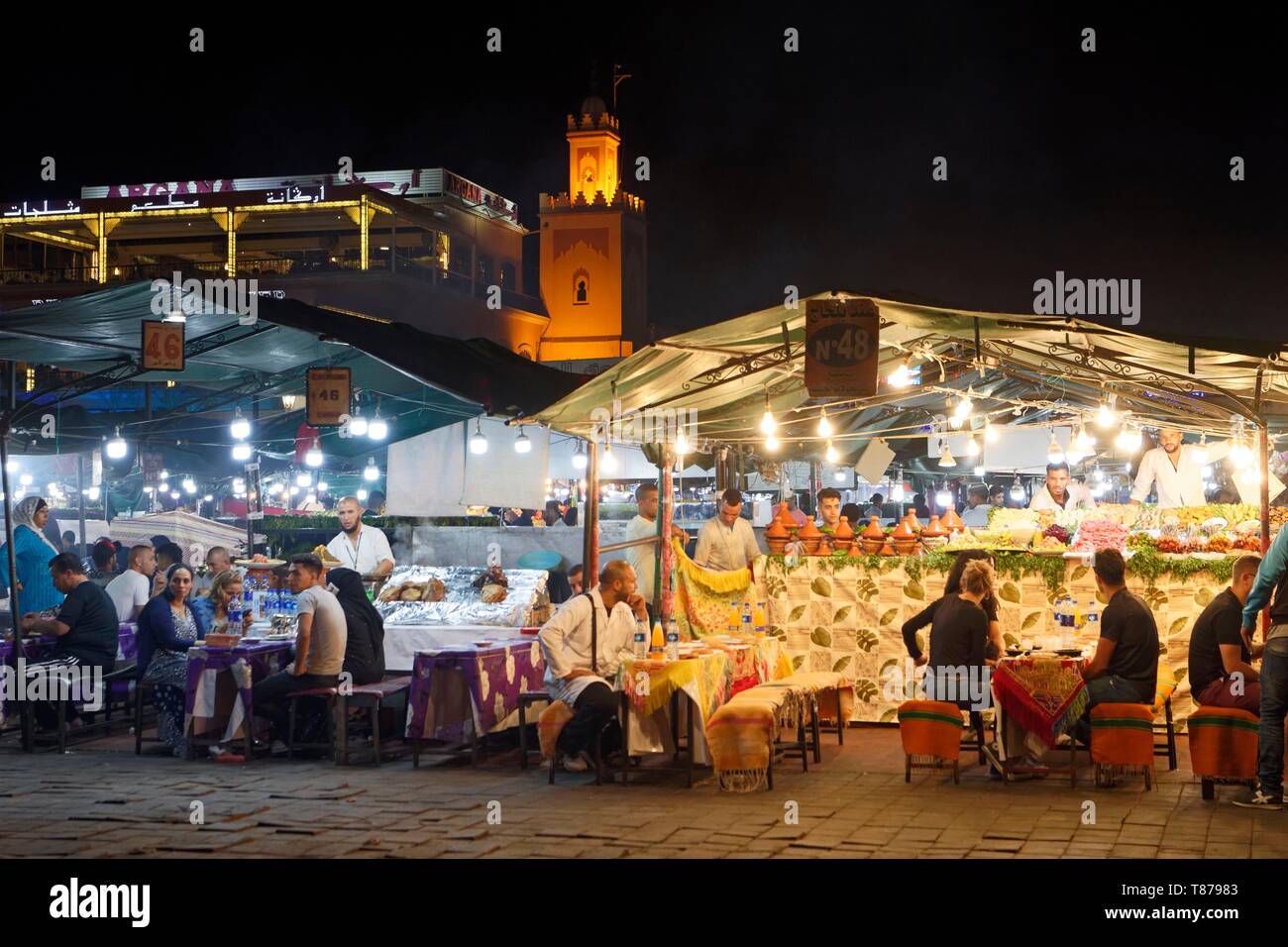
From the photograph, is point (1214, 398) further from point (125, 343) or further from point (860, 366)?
point (125, 343)

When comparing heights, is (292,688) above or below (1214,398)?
below

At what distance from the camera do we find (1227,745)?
798 cm

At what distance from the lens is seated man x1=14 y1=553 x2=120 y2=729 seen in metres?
11.1

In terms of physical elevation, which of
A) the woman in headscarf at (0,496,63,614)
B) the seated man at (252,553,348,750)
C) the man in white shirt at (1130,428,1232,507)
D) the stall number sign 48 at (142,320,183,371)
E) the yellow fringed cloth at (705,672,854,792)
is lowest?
the yellow fringed cloth at (705,672,854,792)

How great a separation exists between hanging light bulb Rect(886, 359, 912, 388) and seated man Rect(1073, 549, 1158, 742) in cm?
322

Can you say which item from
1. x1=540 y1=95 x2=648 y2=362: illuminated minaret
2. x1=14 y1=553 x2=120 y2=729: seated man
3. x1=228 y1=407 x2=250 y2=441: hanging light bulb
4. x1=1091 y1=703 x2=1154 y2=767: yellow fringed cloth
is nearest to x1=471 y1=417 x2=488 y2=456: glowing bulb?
x1=228 y1=407 x2=250 y2=441: hanging light bulb

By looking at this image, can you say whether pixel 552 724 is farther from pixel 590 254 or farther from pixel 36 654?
pixel 590 254

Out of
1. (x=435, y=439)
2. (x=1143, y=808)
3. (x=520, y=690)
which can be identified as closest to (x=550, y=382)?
(x=435, y=439)

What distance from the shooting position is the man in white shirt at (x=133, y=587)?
1290cm

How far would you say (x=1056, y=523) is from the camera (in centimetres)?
1181

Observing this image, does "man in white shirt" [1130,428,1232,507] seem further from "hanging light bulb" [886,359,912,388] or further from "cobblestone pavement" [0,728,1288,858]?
"cobblestone pavement" [0,728,1288,858]

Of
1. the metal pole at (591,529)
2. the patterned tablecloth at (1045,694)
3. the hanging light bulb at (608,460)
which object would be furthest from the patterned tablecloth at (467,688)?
the patterned tablecloth at (1045,694)

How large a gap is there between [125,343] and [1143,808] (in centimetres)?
926

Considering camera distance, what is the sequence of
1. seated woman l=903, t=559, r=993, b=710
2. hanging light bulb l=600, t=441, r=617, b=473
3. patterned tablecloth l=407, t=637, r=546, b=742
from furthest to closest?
hanging light bulb l=600, t=441, r=617, b=473 < patterned tablecloth l=407, t=637, r=546, b=742 < seated woman l=903, t=559, r=993, b=710
